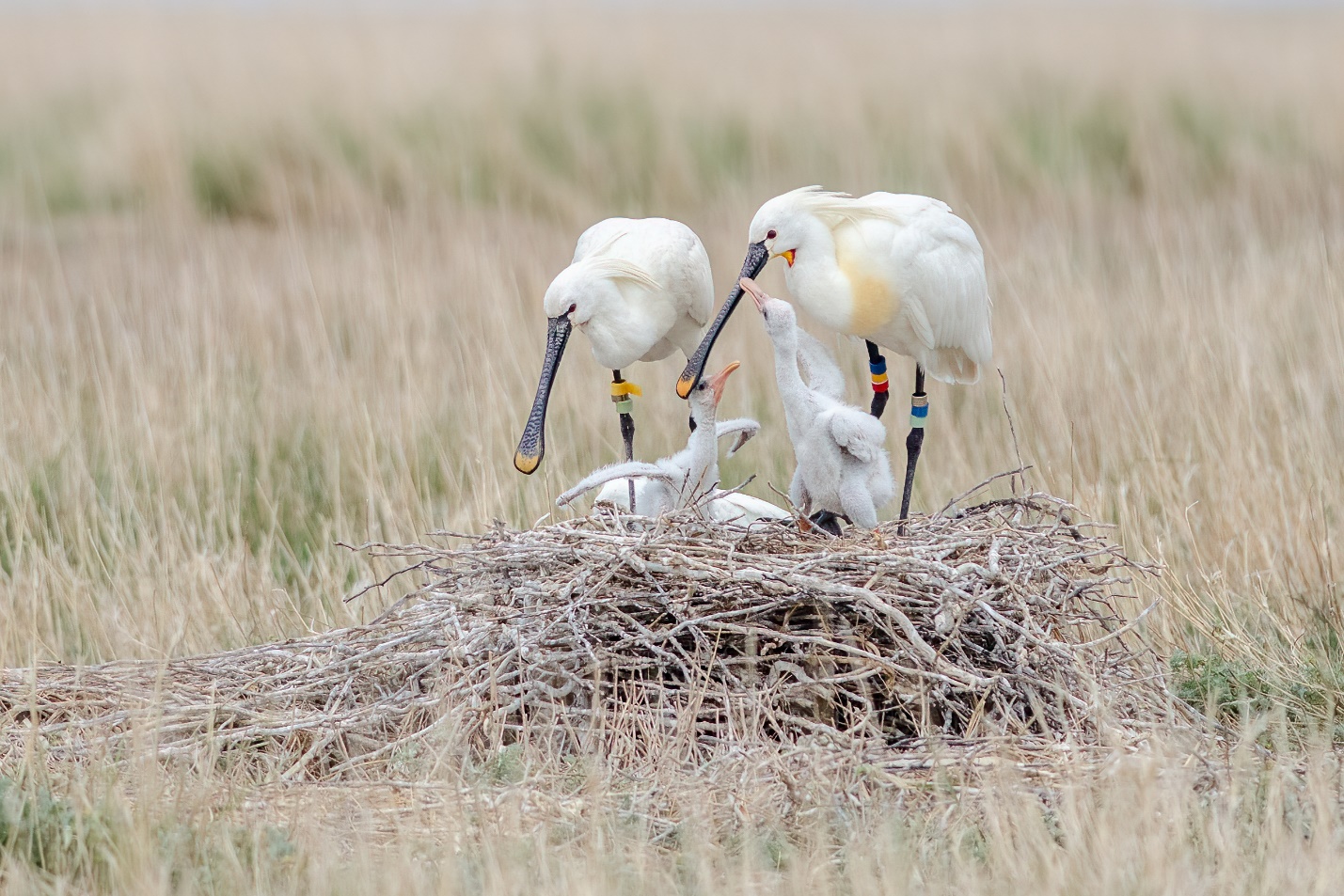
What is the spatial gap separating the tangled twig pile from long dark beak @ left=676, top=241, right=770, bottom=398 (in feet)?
1.94

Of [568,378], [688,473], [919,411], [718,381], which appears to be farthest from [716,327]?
[568,378]

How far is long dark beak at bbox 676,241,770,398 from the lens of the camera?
5.08 metres

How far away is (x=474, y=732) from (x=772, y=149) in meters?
9.72

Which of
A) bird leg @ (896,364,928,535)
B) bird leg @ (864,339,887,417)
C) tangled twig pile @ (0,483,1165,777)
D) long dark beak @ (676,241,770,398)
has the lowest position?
tangled twig pile @ (0,483,1165,777)

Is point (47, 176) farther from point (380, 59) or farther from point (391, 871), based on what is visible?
point (391, 871)

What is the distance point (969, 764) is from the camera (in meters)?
4.02

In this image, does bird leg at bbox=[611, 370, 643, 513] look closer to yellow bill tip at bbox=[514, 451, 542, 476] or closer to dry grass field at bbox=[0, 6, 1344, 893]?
yellow bill tip at bbox=[514, 451, 542, 476]

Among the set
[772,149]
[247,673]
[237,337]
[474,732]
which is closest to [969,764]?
[474,732]

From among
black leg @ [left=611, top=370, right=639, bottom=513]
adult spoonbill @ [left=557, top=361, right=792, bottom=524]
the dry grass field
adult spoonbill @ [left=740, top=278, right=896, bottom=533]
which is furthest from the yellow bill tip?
adult spoonbill @ [left=740, top=278, right=896, bottom=533]

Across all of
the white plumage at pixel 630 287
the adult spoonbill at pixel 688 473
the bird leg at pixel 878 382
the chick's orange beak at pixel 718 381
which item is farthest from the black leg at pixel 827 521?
the white plumage at pixel 630 287

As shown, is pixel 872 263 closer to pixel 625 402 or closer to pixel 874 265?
pixel 874 265

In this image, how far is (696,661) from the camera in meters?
4.45

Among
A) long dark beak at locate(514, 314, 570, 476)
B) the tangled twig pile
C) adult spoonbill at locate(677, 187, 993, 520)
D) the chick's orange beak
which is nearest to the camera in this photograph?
the tangled twig pile

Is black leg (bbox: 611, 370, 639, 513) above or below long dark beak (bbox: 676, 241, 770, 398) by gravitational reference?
below
